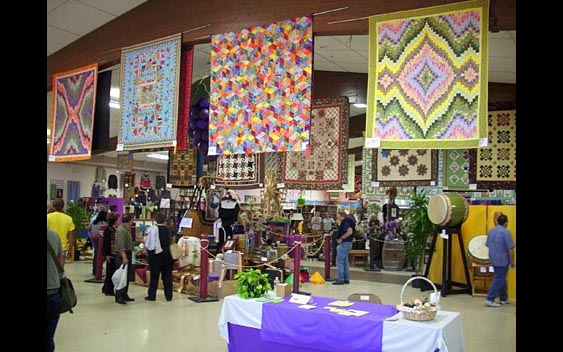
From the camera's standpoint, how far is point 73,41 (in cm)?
796

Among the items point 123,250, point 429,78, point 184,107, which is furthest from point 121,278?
point 429,78

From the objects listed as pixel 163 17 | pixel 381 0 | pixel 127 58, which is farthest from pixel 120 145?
pixel 381 0

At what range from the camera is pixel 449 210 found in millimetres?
10141

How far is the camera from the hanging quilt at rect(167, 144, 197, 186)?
39.4ft

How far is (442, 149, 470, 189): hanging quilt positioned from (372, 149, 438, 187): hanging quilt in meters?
0.22

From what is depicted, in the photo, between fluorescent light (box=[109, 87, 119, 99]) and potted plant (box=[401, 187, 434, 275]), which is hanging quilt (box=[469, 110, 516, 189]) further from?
fluorescent light (box=[109, 87, 119, 99])

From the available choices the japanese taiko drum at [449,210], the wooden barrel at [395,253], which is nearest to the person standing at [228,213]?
the japanese taiko drum at [449,210]

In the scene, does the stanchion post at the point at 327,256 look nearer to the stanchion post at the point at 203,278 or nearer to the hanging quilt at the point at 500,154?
the stanchion post at the point at 203,278

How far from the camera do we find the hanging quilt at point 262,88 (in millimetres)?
5469

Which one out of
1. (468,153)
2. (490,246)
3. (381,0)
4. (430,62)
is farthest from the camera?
(468,153)

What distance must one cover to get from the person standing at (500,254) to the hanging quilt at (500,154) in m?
1.05

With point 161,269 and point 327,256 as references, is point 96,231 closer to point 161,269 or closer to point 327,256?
point 161,269
